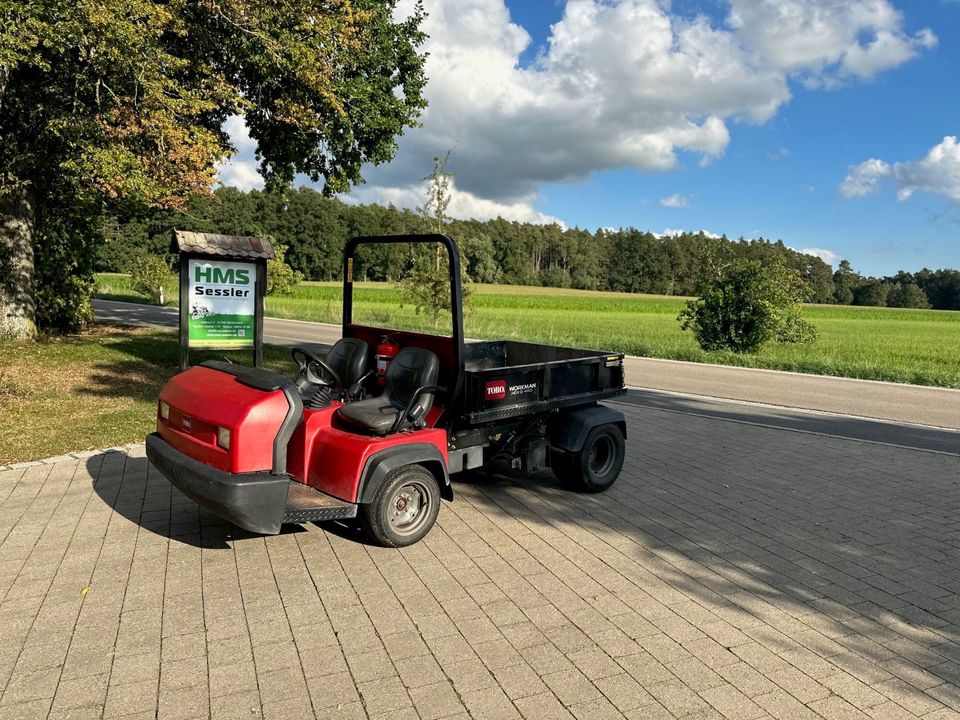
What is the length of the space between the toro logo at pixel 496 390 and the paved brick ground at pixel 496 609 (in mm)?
932

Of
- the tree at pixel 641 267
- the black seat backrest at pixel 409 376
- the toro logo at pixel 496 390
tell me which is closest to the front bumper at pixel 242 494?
the black seat backrest at pixel 409 376

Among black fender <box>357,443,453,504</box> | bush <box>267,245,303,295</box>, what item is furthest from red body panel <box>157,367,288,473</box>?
bush <box>267,245,303,295</box>

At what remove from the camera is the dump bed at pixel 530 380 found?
186 inches

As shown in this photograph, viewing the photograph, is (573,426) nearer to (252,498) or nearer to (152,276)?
(252,498)

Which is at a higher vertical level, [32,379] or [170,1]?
[170,1]

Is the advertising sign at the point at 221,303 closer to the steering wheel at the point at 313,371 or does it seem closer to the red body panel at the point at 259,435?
the steering wheel at the point at 313,371

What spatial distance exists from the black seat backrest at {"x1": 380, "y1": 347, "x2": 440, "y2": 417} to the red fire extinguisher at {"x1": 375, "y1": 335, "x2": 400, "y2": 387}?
32cm

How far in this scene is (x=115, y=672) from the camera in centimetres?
299

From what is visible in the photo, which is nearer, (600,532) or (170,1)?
(600,532)

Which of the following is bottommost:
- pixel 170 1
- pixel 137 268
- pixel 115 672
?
pixel 115 672

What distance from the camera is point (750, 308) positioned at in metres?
18.1

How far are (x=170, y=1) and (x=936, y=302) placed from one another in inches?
3841

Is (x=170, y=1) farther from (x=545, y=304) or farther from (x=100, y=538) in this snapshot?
(x=545, y=304)

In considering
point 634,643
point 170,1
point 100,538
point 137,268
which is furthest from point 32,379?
point 137,268
